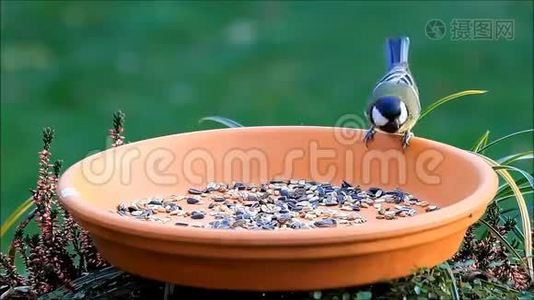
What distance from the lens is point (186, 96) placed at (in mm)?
4664

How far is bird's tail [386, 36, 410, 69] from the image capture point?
2553mm

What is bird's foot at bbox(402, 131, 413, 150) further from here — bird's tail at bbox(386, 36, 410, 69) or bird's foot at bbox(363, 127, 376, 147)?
bird's tail at bbox(386, 36, 410, 69)

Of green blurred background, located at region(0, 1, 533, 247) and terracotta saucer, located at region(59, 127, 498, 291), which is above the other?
terracotta saucer, located at region(59, 127, 498, 291)

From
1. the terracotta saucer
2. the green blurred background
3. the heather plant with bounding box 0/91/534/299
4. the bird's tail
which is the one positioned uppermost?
the bird's tail

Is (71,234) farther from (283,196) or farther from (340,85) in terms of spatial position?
Answer: (340,85)

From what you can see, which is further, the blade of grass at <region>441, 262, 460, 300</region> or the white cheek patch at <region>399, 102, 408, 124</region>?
the white cheek patch at <region>399, 102, 408, 124</region>

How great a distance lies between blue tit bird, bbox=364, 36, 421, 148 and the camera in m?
2.17

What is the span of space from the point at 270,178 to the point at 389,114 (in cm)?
32

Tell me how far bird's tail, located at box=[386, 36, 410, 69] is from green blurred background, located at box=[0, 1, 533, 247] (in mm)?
1572

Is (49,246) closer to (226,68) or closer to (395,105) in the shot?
(395,105)

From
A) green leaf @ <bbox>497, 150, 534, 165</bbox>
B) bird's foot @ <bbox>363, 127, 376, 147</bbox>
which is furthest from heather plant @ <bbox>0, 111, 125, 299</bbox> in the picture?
green leaf @ <bbox>497, 150, 534, 165</bbox>

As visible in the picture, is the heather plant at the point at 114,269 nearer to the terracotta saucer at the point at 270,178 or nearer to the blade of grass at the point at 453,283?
the blade of grass at the point at 453,283

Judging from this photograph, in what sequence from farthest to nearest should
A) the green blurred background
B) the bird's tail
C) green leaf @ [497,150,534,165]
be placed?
the green blurred background < the bird's tail < green leaf @ [497,150,534,165]

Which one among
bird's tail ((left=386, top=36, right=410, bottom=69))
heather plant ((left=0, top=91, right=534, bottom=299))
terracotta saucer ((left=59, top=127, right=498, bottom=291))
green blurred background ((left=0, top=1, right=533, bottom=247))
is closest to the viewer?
terracotta saucer ((left=59, top=127, right=498, bottom=291))
